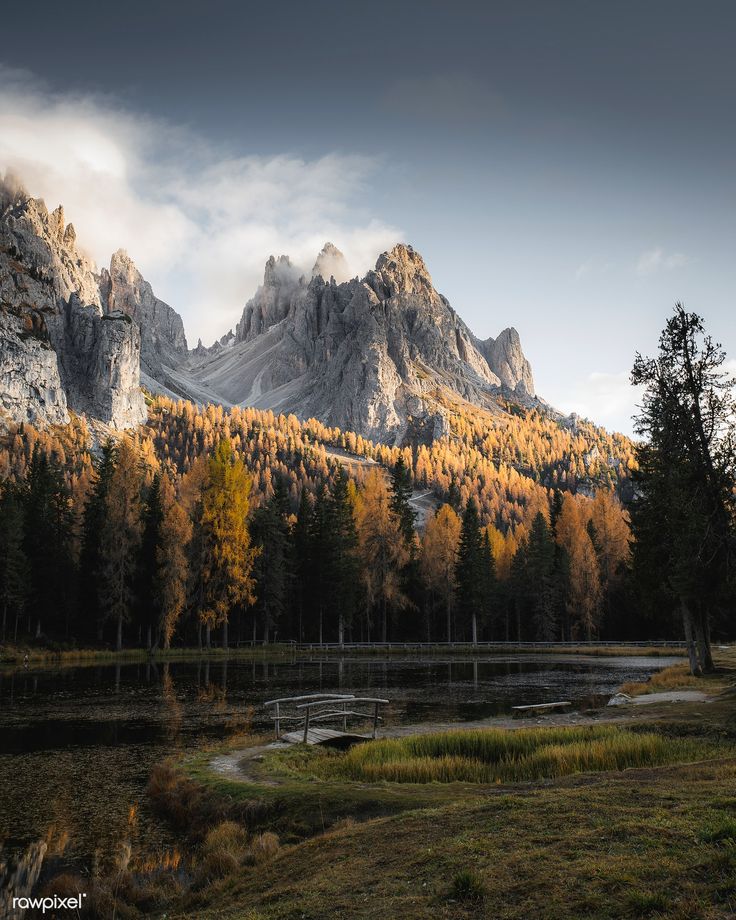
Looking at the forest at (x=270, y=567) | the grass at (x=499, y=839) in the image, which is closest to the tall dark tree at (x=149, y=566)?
the forest at (x=270, y=567)

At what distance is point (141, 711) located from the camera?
28.5 meters

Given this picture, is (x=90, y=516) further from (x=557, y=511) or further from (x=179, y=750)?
(x=557, y=511)

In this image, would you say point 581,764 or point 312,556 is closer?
point 581,764

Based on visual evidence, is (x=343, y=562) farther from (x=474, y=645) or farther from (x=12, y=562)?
(x=12, y=562)

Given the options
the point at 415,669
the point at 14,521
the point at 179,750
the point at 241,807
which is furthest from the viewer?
the point at 14,521

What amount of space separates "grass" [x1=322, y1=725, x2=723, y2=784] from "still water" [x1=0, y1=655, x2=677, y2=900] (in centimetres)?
529

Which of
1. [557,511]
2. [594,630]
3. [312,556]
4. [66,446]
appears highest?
[66,446]

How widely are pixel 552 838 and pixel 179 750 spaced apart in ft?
48.5

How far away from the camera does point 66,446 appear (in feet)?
638

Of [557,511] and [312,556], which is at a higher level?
[557,511]

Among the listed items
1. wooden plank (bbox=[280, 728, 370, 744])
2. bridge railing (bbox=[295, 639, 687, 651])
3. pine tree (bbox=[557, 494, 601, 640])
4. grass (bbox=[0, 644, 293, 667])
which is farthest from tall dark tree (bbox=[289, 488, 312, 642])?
wooden plank (bbox=[280, 728, 370, 744])

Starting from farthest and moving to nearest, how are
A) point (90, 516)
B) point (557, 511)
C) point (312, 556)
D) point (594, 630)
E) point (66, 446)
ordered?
1. point (66, 446)
2. point (557, 511)
3. point (594, 630)
4. point (312, 556)
5. point (90, 516)

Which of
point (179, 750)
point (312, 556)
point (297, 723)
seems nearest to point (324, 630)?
point (312, 556)

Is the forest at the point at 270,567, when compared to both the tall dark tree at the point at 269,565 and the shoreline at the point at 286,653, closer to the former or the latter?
the tall dark tree at the point at 269,565
